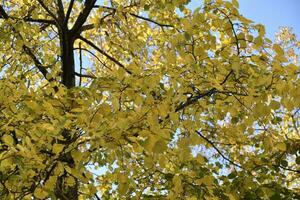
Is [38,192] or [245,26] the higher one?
[245,26]

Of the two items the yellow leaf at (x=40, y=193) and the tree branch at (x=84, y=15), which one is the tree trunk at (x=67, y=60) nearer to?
the tree branch at (x=84, y=15)

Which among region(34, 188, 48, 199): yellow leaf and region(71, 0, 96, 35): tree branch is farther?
region(71, 0, 96, 35): tree branch

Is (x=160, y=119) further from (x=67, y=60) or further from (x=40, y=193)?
(x=67, y=60)

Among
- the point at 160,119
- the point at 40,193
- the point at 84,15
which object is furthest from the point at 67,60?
the point at 40,193

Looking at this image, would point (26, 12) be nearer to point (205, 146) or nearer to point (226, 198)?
point (205, 146)

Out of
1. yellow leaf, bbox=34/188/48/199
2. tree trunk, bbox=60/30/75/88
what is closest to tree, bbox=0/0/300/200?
yellow leaf, bbox=34/188/48/199

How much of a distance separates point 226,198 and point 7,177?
2100 mm

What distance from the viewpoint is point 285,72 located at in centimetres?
294

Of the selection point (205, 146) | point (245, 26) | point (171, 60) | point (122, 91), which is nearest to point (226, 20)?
point (245, 26)

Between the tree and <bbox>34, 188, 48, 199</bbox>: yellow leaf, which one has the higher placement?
the tree

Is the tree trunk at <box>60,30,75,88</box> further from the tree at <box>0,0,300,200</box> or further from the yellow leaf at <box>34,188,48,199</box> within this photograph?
the yellow leaf at <box>34,188,48,199</box>

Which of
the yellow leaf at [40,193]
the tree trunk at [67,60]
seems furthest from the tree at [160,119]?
the tree trunk at [67,60]

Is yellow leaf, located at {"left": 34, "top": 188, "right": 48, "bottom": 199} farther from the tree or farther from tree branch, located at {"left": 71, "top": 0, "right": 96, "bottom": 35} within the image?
tree branch, located at {"left": 71, "top": 0, "right": 96, "bottom": 35}

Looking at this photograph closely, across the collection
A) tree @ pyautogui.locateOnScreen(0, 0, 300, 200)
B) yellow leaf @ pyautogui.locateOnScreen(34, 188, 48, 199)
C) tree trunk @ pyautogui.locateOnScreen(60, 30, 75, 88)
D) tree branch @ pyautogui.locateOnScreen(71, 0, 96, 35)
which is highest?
tree branch @ pyautogui.locateOnScreen(71, 0, 96, 35)
